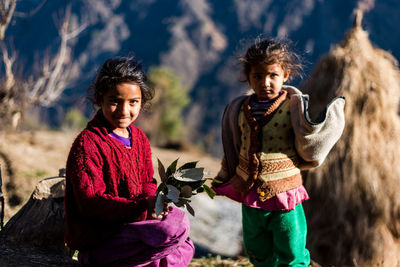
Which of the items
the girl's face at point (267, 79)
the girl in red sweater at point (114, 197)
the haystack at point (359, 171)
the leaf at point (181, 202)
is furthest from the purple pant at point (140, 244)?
the haystack at point (359, 171)

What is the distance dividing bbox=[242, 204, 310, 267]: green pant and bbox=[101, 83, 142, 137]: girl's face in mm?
1010

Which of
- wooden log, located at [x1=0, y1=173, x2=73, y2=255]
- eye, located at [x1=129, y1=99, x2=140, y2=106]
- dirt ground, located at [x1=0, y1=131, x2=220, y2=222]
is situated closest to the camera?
eye, located at [x1=129, y1=99, x2=140, y2=106]

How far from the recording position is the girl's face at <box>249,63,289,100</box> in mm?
2346

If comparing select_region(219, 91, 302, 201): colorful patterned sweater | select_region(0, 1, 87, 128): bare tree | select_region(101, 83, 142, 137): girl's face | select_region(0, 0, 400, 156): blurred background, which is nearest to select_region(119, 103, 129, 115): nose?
select_region(101, 83, 142, 137): girl's face

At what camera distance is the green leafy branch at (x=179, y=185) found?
192 centimetres

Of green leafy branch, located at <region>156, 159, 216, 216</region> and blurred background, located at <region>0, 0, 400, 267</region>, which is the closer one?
green leafy branch, located at <region>156, 159, 216, 216</region>

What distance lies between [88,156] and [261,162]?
3.43 ft

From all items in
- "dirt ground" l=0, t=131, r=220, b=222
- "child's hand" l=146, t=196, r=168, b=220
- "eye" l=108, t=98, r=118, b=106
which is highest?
"eye" l=108, t=98, r=118, b=106

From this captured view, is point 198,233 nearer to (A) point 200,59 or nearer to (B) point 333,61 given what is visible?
(B) point 333,61

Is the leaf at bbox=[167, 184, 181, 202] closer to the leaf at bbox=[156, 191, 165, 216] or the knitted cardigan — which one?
the leaf at bbox=[156, 191, 165, 216]

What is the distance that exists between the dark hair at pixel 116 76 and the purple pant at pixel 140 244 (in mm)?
723

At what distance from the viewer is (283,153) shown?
7.93 feet

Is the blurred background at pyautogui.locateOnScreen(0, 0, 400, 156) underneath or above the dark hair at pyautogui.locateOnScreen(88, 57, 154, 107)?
above

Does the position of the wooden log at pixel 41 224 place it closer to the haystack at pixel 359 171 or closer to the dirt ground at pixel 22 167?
the dirt ground at pixel 22 167
